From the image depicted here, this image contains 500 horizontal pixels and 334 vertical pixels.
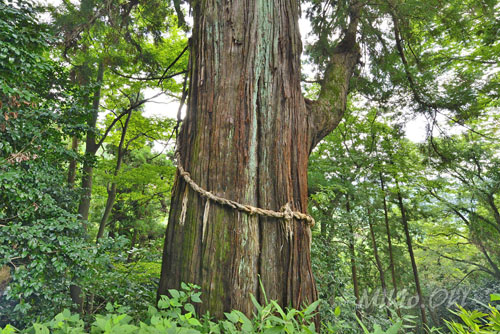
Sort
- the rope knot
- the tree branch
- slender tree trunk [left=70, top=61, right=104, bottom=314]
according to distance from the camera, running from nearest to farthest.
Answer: the rope knot < the tree branch < slender tree trunk [left=70, top=61, right=104, bottom=314]

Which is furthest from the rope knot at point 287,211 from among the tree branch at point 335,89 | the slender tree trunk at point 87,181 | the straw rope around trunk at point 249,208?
the slender tree trunk at point 87,181

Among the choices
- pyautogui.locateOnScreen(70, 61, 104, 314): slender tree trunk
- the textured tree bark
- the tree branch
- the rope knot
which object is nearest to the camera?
the textured tree bark

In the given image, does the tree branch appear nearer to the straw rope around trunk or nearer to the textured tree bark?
the textured tree bark

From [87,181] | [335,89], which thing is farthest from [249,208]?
[87,181]

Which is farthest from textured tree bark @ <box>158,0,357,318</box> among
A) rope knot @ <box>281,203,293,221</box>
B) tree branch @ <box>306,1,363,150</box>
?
tree branch @ <box>306,1,363,150</box>

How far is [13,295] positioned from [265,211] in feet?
6.77

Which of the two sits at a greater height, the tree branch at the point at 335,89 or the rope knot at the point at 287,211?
the tree branch at the point at 335,89

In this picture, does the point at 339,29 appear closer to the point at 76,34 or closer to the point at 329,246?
the point at 76,34

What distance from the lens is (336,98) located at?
109 inches

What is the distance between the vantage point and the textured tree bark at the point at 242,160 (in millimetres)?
1546

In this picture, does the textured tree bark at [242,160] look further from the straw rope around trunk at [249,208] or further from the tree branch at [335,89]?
the tree branch at [335,89]

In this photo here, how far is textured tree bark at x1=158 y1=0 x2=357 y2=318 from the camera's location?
5.07 ft

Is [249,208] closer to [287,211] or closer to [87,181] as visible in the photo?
[287,211]

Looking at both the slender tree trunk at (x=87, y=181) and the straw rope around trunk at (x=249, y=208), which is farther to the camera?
the slender tree trunk at (x=87, y=181)
